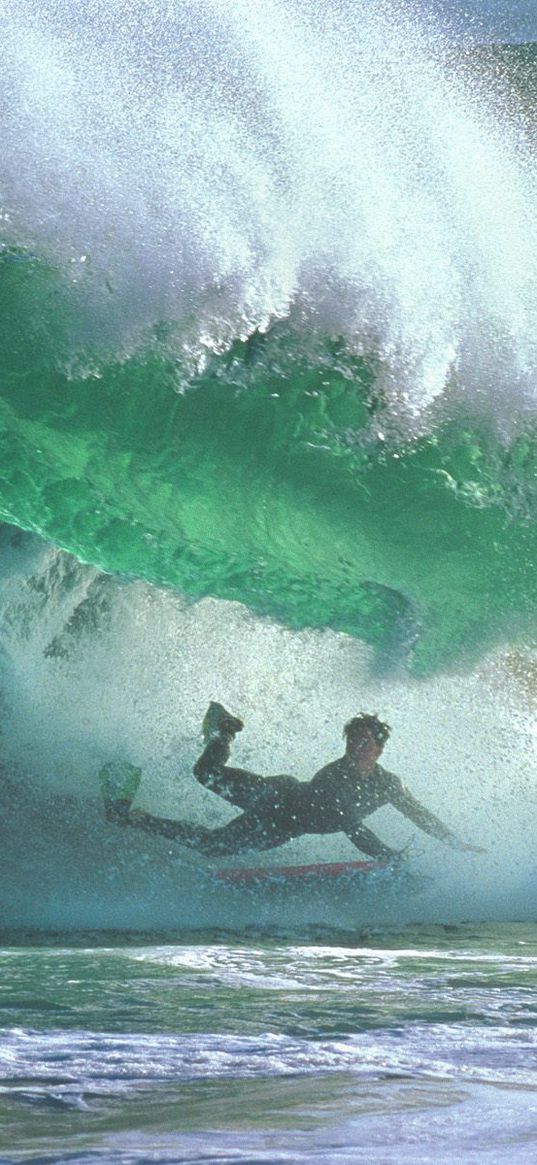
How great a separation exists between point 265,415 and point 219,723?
122 centimetres

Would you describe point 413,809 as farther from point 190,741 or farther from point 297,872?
point 190,741

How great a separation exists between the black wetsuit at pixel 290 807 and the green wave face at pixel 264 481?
0.66m

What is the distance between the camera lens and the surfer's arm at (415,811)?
16.5 ft

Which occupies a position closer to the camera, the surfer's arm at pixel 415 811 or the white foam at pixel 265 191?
the white foam at pixel 265 191

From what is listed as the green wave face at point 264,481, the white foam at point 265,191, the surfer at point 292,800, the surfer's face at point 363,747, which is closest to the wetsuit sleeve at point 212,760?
the surfer at point 292,800

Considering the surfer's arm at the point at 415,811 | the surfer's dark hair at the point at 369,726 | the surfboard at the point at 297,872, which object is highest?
the surfer's dark hair at the point at 369,726

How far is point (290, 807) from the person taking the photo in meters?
4.97

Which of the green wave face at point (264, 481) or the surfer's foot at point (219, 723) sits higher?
the green wave face at point (264, 481)

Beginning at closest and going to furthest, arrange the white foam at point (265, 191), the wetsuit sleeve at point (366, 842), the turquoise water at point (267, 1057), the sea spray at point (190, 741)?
the turquoise water at point (267, 1057), the white foam at point (265, 191), the sea spray at point (190, 741), the wetsuit sleeve at point (366, 842)

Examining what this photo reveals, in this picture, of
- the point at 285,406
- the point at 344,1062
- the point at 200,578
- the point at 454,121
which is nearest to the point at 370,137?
the point at 454,121

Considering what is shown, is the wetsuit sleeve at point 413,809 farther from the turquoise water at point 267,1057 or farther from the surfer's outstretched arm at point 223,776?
the turquoise water at point 267,1057

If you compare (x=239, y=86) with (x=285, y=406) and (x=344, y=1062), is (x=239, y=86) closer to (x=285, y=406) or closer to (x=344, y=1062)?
(x=285, y=406)

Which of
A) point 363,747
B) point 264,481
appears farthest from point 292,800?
point 264,481

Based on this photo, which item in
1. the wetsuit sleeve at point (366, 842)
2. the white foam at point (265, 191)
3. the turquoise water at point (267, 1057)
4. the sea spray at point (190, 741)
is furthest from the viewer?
the wetsuit sleeve at point (366, 842)
